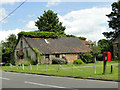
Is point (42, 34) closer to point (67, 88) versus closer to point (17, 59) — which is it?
point (17, 59)

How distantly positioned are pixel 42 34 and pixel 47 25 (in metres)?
36.8

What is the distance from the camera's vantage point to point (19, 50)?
149 feet

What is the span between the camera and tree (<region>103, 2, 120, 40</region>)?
208 feet

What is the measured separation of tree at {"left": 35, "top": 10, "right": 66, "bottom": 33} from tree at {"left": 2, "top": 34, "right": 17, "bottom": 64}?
2769 cm

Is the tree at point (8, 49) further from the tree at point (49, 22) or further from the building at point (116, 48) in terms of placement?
the building at point (116, 48)

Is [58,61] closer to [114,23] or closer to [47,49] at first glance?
[47,49]

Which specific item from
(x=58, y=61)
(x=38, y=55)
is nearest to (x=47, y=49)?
(x=38, y=55)

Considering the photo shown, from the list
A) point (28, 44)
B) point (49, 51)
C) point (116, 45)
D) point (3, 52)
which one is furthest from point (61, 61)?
point (116, 45)

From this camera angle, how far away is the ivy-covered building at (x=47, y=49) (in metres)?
41.6

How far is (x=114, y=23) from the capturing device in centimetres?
6391

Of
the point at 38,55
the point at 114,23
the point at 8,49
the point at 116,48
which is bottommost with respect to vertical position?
the point at 38,55

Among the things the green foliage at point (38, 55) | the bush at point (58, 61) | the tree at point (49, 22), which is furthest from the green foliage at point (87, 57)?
the tree at point (49, 22)

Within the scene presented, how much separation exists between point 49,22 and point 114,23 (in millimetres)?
30006

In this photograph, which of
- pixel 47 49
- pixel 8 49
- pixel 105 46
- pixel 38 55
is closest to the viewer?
pixel 38 55
